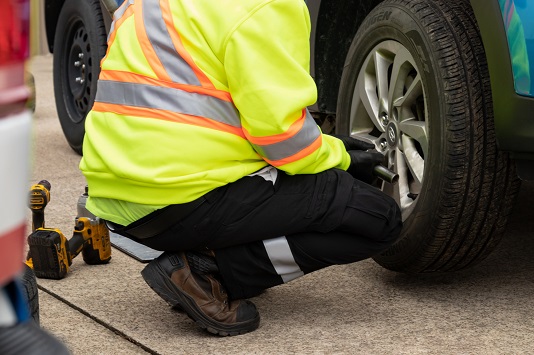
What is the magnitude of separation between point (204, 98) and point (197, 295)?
1.98 ft

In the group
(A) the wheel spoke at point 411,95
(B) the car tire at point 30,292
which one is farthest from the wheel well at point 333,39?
(B) the car tire at point 30,292

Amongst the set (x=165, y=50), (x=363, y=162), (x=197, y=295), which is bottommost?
(x=197, y=295)

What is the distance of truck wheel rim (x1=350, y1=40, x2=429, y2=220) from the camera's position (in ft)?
11.0

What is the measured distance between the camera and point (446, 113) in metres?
3.15

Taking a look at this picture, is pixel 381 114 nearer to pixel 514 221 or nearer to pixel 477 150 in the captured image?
pixel 477 150

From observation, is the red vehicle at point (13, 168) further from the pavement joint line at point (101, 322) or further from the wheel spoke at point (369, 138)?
the wheel spoke at point (369, 138)

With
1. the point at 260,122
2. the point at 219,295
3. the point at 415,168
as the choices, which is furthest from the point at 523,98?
the point at 219,295

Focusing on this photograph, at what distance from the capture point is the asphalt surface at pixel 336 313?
3059 mm

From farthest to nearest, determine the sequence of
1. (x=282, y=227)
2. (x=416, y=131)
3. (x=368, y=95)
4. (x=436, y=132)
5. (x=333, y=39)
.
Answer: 1. (x=333, y=39)
2. (x=368, y=95)
3. (x=416, y=131)
4. (x=436, y=132)
5. (x=282, y=227)

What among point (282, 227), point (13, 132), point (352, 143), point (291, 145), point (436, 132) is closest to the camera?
point (13, 132)

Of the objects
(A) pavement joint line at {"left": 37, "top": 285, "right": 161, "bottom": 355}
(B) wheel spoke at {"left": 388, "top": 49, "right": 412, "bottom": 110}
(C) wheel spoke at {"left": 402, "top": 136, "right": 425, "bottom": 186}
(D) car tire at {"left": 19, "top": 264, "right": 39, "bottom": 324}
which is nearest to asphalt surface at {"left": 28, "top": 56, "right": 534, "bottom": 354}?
(A) pavement joint line at {"left": 37, "top": 285, "right": 161, "bottom": 355}

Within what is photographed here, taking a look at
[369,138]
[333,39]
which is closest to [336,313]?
[369,138]

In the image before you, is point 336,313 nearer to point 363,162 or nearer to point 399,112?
point 363,162

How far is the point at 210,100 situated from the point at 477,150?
0.82 m
